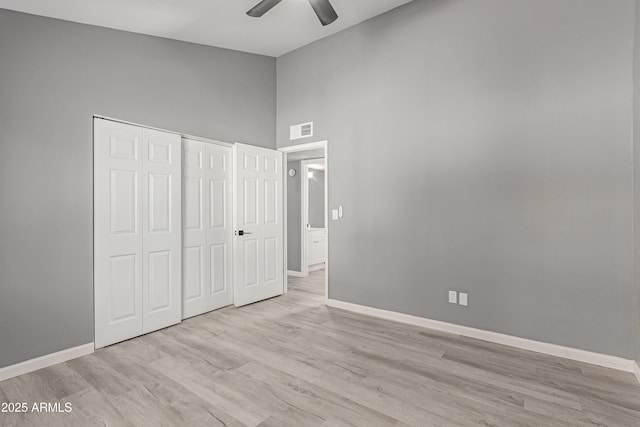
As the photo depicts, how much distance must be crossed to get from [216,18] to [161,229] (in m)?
2.36

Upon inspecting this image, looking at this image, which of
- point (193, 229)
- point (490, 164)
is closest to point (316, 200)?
point (193, 229)

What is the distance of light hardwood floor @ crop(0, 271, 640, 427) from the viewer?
1.96 metres

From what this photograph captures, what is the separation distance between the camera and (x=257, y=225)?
4402 mm

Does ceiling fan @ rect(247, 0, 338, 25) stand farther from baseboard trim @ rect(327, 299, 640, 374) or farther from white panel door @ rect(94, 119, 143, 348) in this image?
baseboard trim @ rect(327, 299, 640, 374)

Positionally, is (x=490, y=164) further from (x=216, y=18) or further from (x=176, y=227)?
(x=176, y=227)

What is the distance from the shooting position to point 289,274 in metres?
6.30

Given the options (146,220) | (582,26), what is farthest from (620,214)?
(146,220)

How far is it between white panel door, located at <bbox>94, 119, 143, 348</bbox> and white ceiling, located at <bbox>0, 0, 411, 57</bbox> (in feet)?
3.09

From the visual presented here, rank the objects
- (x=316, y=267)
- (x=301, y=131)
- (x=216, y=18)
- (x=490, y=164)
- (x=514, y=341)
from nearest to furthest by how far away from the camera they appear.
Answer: (x=514, y=341) → (x=490, y=164) → (x=216, y=18) → (x=301, y=131) → (x=316, y=267)

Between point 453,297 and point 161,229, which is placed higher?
point 161,229

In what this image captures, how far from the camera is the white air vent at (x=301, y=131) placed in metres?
4.45

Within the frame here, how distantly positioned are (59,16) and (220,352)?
10.8ft

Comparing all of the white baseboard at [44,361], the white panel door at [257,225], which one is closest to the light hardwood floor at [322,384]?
the white baseboard at [44,361]

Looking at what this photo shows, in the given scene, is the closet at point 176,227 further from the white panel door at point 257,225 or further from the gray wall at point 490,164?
the gray wall at point 490,164
